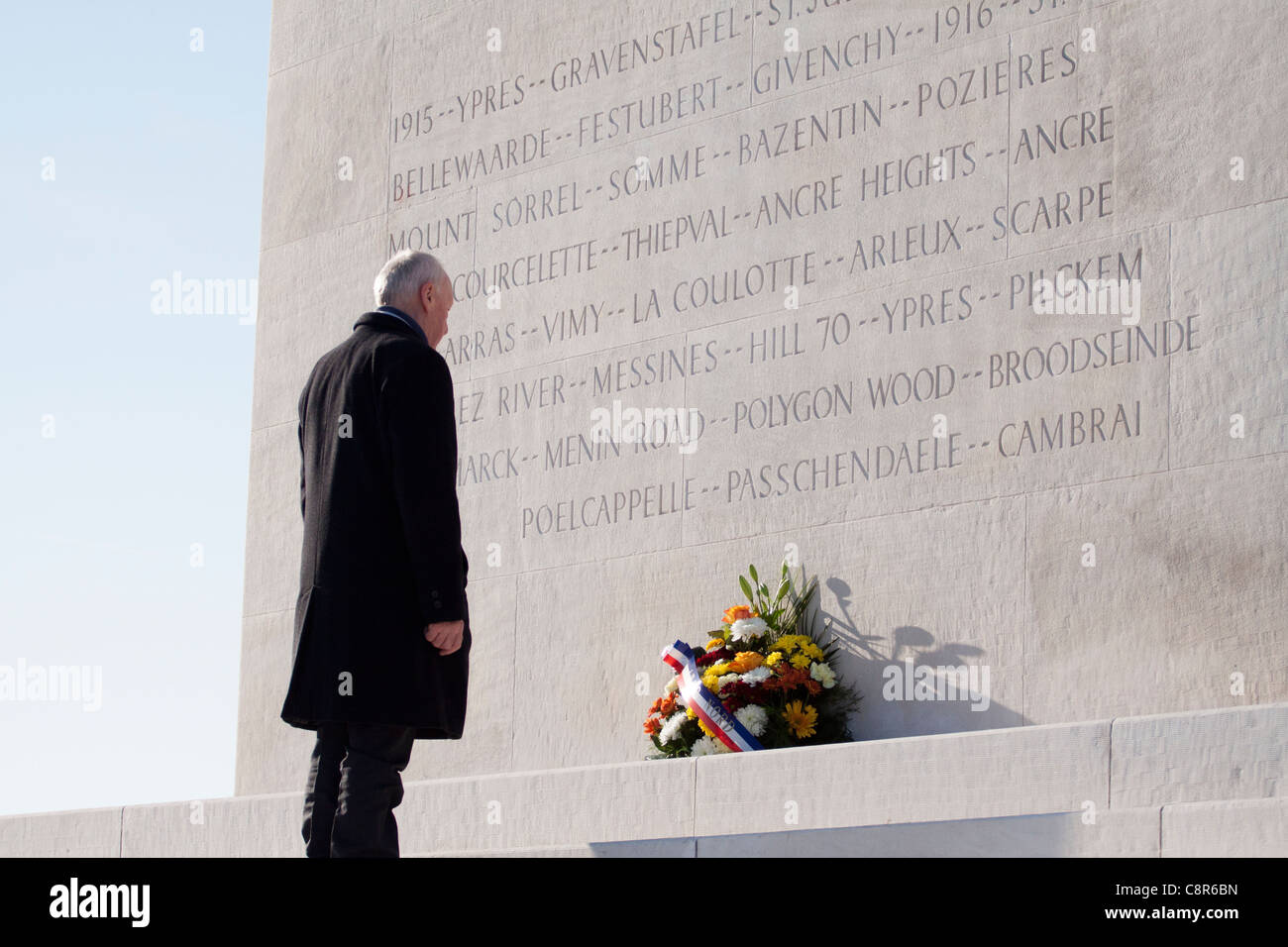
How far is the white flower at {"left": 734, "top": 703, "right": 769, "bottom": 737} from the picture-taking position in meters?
7.91

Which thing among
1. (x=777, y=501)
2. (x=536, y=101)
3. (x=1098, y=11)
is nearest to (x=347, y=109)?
(x=536, y=101)

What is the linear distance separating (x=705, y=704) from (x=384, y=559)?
310 centimetres

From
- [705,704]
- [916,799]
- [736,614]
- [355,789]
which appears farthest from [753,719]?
[355,789]

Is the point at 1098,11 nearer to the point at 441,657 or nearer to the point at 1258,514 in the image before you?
the point at 1258,514

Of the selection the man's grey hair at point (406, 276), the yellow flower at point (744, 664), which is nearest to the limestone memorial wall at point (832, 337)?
the yellow flower at point (744, 664)

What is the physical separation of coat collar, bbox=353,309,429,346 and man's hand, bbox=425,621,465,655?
0.87 m

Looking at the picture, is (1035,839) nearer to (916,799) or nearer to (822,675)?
(916,799)

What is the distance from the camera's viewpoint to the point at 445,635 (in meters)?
5.05

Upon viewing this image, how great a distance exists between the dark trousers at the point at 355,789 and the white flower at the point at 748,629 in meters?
3.40

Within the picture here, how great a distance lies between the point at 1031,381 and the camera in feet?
26.4

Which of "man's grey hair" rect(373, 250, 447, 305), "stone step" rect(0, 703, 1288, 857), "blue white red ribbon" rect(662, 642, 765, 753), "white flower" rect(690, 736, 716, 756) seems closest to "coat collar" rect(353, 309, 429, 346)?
"man's grey hair" rect(373, 250, 447, 305)

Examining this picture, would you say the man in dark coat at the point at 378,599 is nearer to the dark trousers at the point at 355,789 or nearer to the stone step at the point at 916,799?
the dark trousers at the point at 355,789

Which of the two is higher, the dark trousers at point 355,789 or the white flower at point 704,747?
the white flower at point 704,747

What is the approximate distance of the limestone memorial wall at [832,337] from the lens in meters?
7.54
